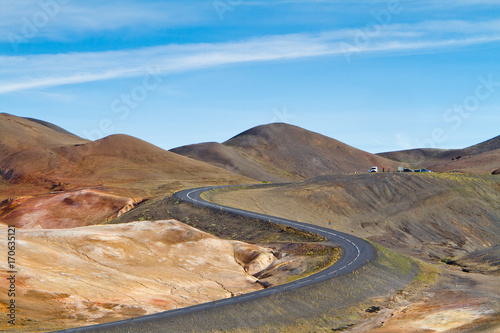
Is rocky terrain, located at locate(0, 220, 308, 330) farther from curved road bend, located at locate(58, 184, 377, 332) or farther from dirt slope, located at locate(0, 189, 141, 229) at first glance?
dirt slope, located at locate(0, 189, 141, 229)

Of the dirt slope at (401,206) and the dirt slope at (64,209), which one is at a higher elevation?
the dirt slope at (64,209)

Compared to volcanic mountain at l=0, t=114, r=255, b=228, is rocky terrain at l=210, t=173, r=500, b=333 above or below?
below

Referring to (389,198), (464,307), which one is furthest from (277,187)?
(464,307)

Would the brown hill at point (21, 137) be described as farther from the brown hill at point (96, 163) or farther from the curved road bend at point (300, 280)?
the curved road bend at point (300, 280)

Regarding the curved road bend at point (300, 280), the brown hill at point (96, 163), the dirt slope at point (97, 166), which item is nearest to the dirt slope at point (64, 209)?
the dirt slope at point (97, 166)

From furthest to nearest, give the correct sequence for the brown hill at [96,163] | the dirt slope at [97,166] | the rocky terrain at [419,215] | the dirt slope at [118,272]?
the brown hill at [96,163], the dirt slope at [97,166], the rocky terrain at [419,215], the dirt slope at [118,272]

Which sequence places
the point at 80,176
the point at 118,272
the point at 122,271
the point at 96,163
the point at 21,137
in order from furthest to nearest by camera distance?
the point at 21,137, the point at 96,163, the point at 80,176, the point at 122,271, the point at 118,272

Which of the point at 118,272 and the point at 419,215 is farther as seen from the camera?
the point at 419,215

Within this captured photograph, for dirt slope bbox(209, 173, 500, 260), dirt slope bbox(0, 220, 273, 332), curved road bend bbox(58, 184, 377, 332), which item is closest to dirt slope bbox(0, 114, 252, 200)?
dirt slope bbox(209, 173, 500, 260)

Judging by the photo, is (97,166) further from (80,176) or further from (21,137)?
(21,137)

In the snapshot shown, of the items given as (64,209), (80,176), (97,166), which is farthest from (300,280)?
(97,166)

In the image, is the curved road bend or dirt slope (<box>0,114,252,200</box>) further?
dirt slope (<box>0,114,252,200</box>)

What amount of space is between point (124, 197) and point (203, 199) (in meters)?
20.3

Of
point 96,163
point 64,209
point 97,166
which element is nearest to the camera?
point 64,209
